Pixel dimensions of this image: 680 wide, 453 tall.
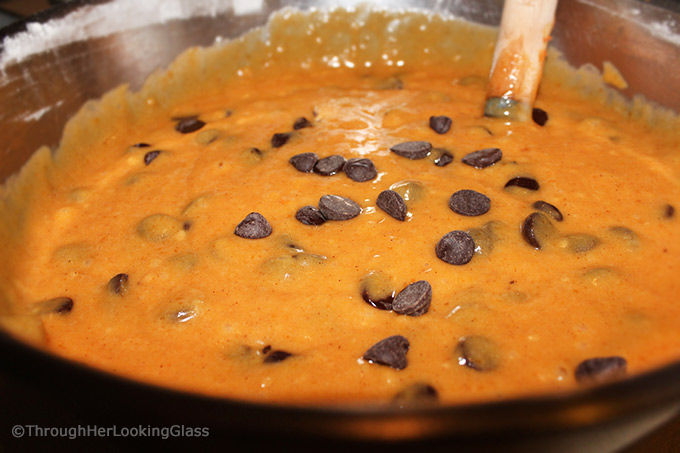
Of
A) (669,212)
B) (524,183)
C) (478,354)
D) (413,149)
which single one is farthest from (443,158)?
(478,354)

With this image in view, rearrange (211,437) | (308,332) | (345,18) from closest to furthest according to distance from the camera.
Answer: (211,437), (308,332), (345,18)

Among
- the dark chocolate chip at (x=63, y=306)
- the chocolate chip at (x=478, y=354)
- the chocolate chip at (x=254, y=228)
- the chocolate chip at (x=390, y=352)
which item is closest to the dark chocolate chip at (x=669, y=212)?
the chocolate chip at (x=478, y=354)

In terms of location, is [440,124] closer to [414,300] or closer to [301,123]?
[301,123]

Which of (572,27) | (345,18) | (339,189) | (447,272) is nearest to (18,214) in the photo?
(339,189)

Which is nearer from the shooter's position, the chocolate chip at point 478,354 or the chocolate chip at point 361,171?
the chocolate chip at point 478,354

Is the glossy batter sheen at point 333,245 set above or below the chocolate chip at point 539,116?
below

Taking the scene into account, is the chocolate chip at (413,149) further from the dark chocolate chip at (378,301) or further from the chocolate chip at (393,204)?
the dark chocolate chip at (378,301)

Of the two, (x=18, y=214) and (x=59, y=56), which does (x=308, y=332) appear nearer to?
(x=18, y=214)
